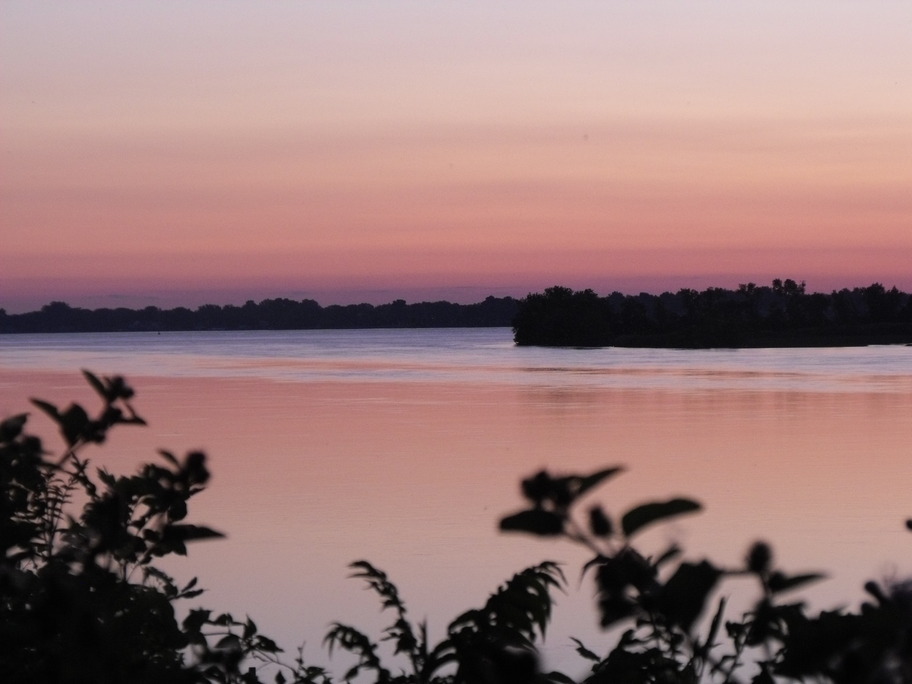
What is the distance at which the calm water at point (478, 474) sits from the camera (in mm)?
11438

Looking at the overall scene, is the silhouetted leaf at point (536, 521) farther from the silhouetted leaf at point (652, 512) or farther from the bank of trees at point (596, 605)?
the silhouetted leaf at point (652, 512)

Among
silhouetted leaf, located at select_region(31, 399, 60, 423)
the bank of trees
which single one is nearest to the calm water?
the bank of trees

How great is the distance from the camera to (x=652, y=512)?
1.35m

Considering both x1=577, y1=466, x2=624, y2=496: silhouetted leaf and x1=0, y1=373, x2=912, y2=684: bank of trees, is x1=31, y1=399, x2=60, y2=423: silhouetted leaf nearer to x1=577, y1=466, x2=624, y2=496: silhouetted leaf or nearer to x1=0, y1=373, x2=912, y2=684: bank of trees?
x1=0, y1=373, x2=912, y2=684: bank of trees

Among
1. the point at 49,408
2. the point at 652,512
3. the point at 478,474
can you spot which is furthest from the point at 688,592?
the point at 478,474

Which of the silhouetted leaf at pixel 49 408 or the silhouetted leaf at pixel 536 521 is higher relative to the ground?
the silhouetted leaf at pixel 49 408

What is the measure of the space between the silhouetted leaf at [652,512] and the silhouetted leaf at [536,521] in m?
0.12

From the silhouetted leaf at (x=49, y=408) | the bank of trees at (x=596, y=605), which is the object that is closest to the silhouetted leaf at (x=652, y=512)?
the bank of trees at (x=596, y=605)

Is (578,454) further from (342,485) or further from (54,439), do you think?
(54,439)

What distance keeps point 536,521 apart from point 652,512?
15cm

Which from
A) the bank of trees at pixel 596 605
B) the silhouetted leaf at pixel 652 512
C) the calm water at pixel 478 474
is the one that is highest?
the silhouetted leaf at pixel 652 512

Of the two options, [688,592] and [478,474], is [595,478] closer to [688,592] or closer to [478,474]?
[688,592]

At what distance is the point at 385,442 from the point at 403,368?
3610 centimetres

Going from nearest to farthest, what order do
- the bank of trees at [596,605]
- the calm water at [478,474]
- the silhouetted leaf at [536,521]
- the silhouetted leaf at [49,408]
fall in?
the bank of trees at [596,605] < the silhouetted leaf at [536,521] < the silhouetted leaf at [49,408] < the calm water at [478,474]
